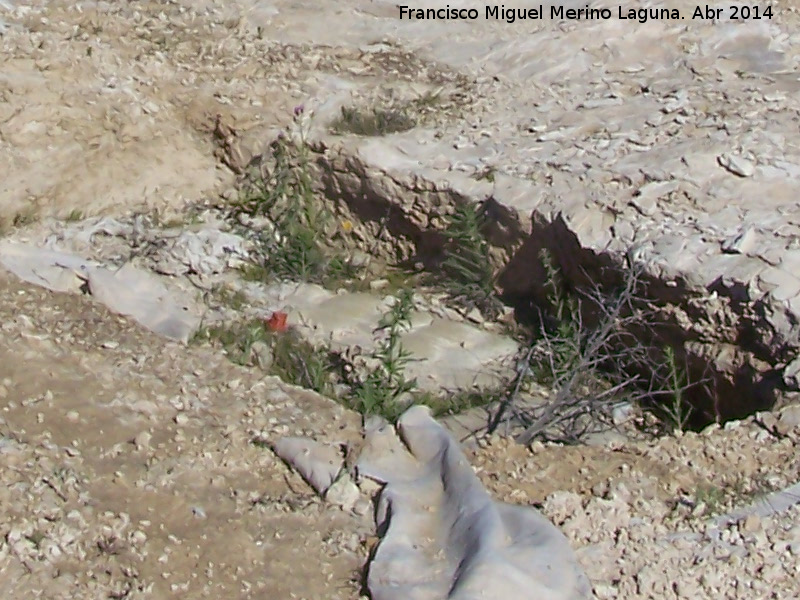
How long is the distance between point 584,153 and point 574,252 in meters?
0.53

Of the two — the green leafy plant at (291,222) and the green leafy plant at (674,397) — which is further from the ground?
the green leafy plant at (291,222)

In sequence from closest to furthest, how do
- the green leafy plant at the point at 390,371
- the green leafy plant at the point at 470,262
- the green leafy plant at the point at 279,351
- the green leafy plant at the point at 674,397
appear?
the green leafy plant at the point at 390,371
the green leafy plant at the point at 674,397
the green leafy plant at the point at 279,351
the green leafy plant at the point at 470,262

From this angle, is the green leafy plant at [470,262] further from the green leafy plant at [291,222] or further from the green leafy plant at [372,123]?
the green leafy plant at [372,123]

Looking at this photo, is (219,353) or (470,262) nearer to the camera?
(219,353)

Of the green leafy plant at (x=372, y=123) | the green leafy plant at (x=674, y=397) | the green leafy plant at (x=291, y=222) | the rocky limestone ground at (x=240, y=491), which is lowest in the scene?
the green leafy plant at (x=674, y=397)

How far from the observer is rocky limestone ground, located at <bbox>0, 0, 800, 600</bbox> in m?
2.99

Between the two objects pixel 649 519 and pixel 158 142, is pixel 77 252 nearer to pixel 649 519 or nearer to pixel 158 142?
pixel 158 142

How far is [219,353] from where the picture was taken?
400cm

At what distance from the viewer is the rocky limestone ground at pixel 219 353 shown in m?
2.99

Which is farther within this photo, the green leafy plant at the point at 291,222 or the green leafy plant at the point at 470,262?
the green leafy plant at the point at 291,222

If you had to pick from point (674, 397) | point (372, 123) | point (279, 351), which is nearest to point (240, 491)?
point (279, 351)

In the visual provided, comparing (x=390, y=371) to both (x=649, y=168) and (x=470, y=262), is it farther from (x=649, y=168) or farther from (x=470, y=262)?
(x=649, y=168)

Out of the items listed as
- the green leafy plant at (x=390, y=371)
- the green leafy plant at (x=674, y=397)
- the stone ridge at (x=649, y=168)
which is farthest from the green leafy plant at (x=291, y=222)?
the green leafy plant at (x=674, y=397)

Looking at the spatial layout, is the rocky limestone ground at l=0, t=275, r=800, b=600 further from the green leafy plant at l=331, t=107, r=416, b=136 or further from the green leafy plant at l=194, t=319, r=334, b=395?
the green leafy plant at l=331, t=107, r=416, b=136
